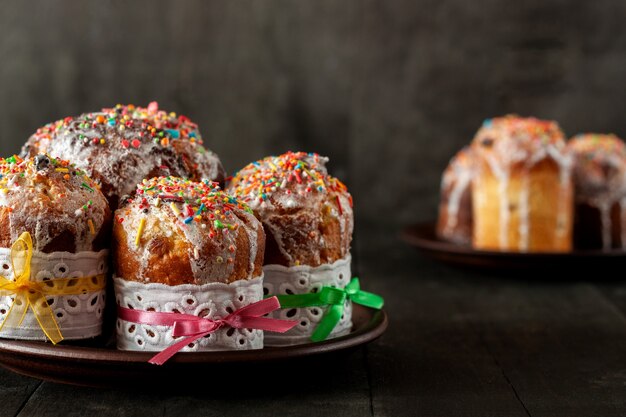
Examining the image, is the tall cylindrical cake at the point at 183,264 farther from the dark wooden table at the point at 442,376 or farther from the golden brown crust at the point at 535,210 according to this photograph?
the golden brown crust at the point at 535,210

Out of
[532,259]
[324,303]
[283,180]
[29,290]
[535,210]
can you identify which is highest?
[283,180]

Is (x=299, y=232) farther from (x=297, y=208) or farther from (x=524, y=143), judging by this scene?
(x=524, y=143)

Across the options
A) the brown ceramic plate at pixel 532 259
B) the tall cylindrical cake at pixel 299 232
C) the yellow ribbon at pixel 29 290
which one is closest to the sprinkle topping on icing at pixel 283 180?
the tall cylindrical cake at pixel 299 232

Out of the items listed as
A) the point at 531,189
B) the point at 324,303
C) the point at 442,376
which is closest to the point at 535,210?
the point at 531,189

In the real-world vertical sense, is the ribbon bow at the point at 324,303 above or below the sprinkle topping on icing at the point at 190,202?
below

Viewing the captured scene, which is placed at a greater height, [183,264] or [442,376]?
[183,264]
